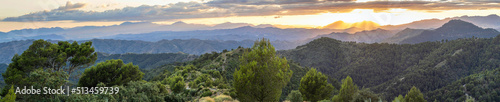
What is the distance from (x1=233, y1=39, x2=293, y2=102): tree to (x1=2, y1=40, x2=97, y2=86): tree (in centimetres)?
1444

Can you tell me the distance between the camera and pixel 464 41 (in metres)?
186

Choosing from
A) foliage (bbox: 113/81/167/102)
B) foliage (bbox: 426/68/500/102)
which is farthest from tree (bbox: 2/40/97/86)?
Result: foliage (bbox: 426/68/500/102)

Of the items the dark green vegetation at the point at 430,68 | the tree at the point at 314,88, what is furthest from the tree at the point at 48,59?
the dark green vegetation at the point at 430,68

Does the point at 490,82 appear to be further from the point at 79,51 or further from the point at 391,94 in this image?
the point at 79,51

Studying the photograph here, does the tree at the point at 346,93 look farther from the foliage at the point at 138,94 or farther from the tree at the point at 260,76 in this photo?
the foliage at the point at 138,94

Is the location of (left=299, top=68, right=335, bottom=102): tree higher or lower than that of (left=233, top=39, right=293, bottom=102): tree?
lower

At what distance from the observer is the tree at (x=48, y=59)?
1923 centimetres

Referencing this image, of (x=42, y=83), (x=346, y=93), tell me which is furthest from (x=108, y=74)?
(x=346, y=93)

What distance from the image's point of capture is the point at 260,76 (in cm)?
1486

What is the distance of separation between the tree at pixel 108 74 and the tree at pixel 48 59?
2062 millimetres

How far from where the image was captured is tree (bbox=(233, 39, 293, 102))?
580 inches

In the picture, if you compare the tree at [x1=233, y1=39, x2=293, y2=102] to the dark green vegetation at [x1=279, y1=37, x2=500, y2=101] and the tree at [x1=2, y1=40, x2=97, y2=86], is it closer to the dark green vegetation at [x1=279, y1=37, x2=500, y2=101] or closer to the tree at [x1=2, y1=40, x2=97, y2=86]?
the tree at [x1=2, y1=40, x2=97, y2=86]

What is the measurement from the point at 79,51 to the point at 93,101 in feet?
43.0

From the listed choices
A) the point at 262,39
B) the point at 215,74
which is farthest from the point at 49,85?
the point at 215,74
